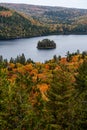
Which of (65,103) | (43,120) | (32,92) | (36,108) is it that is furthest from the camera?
(32,92)

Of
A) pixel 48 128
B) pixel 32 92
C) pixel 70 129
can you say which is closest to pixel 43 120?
pixel 48 128

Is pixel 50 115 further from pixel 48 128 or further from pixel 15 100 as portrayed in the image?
pixel 15 100

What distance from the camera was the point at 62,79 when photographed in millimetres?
52094

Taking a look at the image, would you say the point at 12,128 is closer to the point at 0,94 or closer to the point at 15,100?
the point at 15,100

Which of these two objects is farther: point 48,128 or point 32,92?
point 32,92

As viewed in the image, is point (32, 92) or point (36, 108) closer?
point (36, 108)

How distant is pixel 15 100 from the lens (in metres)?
54.0

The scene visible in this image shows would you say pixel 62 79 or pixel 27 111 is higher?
pixel 62 79

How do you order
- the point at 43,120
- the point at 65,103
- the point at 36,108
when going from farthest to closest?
1. the point at 36,108
2. the point at 43,120
3. the point at 65,103

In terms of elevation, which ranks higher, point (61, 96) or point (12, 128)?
point (61, 96)

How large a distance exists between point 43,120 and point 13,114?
5.85 m

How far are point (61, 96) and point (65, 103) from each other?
1.19 m

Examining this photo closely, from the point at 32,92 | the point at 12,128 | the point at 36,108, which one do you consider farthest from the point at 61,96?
the point at 32,92

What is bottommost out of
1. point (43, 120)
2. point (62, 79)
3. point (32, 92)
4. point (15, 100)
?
point (32, 92)
